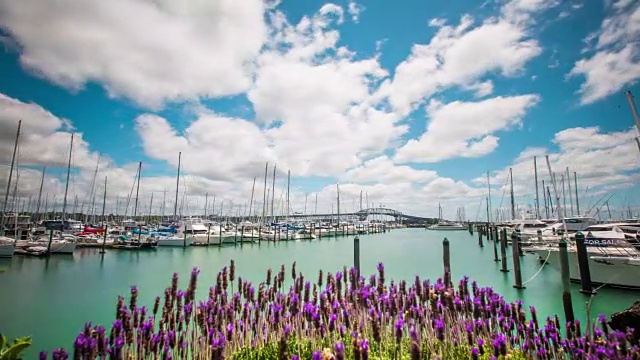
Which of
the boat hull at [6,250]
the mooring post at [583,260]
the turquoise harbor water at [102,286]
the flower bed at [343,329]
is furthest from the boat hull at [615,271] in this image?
the boat hull at [6,250]

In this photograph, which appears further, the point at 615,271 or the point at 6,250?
the point at 6,250

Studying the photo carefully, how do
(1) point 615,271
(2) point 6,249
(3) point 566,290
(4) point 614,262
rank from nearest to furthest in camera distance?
(3) point 566,290
(4) point 614,262
(1) point 615,271
(2) point 6,249

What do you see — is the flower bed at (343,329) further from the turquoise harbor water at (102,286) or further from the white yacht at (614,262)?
the white yacht at (614,262)

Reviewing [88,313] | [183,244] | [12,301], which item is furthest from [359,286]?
[183,244]

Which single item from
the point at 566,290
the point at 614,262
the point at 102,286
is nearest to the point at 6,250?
the point at 102,286

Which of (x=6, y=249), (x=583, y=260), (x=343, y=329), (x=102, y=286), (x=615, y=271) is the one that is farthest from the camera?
(x=6, y=249)

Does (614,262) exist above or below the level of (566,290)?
above

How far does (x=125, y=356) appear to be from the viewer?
4.66 m

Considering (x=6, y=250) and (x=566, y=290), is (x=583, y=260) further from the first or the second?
(x=6, y=250)

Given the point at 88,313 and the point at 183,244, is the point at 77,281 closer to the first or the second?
the point at 88,313

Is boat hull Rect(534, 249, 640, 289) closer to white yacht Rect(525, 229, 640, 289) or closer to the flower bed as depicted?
white yacht Rect(525, 229, 640, 289)

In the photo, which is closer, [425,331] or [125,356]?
[125,356]

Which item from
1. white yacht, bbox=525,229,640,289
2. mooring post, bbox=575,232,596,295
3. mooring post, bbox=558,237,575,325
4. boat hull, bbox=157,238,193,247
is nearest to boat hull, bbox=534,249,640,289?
white yacht, bbox=525,229,640,289

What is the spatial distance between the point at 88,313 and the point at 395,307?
14.4m
